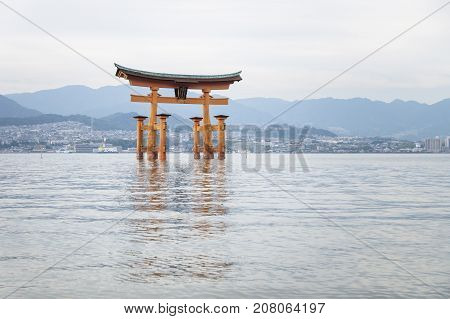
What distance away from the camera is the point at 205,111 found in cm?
4847

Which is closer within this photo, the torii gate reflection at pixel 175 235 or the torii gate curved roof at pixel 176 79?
the torii gate reflection at pixel 175 235

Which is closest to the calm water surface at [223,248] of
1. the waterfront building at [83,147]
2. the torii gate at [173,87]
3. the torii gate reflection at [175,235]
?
the torii gate reflection at [175,235]

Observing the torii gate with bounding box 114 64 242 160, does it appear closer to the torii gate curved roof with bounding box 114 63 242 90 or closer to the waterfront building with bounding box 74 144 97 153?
the torii gate curved roof with bounding box 114 63 242 90

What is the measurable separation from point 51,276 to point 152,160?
44363 mm

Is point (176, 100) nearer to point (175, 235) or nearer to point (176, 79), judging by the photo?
point (176, 79)

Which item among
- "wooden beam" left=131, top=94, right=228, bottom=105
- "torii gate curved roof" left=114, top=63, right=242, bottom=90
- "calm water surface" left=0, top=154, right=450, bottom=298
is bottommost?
"calm water surface" left=0, top=154, right=450, bottom=298

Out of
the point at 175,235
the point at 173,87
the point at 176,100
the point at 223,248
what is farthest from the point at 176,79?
the point at 223,248

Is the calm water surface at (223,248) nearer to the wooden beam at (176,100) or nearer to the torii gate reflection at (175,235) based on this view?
the torii gate reflection at (175,235)

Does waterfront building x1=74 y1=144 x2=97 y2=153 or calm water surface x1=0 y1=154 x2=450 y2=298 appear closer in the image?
calm water surface x1=0 y1=154 x2=450 y2=298

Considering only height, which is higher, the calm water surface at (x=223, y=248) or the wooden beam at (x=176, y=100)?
the wooden beam at (x=176, y=100)

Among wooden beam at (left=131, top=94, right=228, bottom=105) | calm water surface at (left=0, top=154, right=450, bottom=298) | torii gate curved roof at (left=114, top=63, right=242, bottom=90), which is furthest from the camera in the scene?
wooden beam at (left=131, top=94, right=228, bottom=105)

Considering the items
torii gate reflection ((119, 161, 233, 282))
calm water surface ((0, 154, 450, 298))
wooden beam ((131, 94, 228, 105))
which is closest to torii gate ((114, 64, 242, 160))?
wooden beam ((131, 94, 228, 105))
